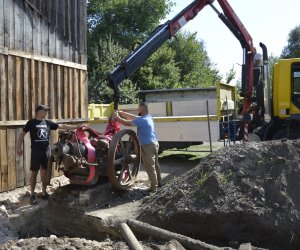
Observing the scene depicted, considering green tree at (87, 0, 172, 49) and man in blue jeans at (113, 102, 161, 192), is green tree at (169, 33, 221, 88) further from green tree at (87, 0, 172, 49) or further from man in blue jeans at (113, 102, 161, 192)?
man in blue jeans at (113, 102, 161, 192)

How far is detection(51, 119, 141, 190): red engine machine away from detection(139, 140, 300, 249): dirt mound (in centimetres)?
90

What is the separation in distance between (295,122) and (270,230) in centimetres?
568

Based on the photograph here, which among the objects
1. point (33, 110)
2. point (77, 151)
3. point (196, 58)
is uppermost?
point (196, 58)

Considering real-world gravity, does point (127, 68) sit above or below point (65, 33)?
below

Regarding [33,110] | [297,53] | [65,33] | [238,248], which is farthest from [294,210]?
[297,53]

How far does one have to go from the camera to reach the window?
1048 centimetres

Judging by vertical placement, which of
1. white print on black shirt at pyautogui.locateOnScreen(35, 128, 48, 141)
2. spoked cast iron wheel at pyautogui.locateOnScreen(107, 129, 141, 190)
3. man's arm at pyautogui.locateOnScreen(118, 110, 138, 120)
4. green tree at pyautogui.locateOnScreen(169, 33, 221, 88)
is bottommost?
spoked cast iron wheel at pyautogui.locateOnScreen(107, 129, 141, 190)

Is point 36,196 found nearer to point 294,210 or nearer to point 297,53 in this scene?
point 294,210

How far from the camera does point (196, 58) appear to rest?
31375mm

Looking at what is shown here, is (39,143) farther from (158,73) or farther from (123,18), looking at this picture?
(123,18)

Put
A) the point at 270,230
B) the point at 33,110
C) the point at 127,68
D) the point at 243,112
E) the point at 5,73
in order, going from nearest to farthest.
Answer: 1. the point at 270,230
2. the point at 5,73
3. the point at 33,110
4. the point at 127,68
5. the point at 243,112

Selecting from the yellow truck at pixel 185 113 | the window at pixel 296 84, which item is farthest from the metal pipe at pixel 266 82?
the yellow truck at pixel 185 113

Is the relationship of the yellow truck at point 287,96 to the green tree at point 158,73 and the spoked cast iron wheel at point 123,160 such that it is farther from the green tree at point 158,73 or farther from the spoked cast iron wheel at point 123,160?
the green tree at point 158,73

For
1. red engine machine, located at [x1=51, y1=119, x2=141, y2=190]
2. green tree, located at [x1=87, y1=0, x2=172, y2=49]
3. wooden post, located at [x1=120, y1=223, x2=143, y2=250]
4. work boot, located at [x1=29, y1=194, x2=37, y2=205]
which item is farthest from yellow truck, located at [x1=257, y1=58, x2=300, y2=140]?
green tree, located at [x1=87, y1=0, x2=172, y2=49]
